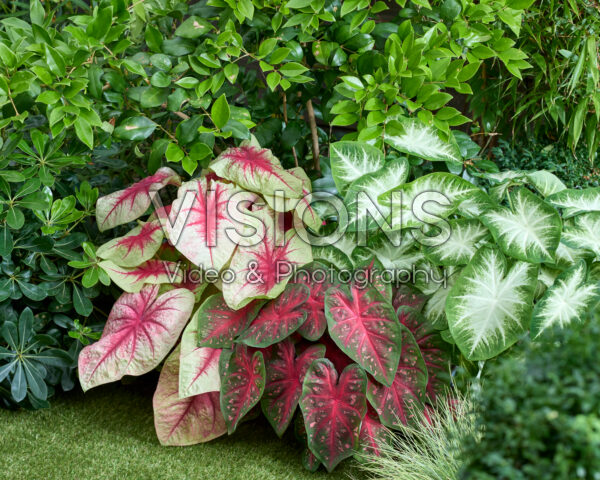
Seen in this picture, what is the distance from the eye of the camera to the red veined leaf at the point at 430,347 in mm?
1485

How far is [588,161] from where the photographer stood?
2312 millimetres

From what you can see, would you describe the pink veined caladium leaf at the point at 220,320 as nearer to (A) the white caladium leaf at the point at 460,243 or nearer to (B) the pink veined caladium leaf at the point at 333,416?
(B) the pink veined caladium leaf at the point at 333,416

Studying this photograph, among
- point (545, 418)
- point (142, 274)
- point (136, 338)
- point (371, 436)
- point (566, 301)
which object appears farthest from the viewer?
point (142, 274)

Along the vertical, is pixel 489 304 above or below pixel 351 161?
below

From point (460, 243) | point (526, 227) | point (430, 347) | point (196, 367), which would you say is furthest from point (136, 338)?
point (526, 227)

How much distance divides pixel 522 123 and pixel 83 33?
1722 mm

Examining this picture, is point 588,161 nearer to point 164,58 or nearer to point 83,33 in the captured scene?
point 164,58

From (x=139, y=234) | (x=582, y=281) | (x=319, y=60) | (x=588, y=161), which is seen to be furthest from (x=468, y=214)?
(x=588, y=161)

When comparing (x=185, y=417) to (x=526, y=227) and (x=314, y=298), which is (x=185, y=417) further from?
(x=526, y=227)

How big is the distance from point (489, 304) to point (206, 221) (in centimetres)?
76

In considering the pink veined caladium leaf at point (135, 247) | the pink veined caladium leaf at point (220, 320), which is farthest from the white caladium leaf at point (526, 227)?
the pink veined caladium leaf at point (135, 247)

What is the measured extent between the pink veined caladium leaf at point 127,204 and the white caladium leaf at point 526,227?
3.01 feet

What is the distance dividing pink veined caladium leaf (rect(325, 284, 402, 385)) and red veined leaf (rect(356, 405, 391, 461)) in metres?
0.14

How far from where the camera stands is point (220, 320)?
1.51 m
